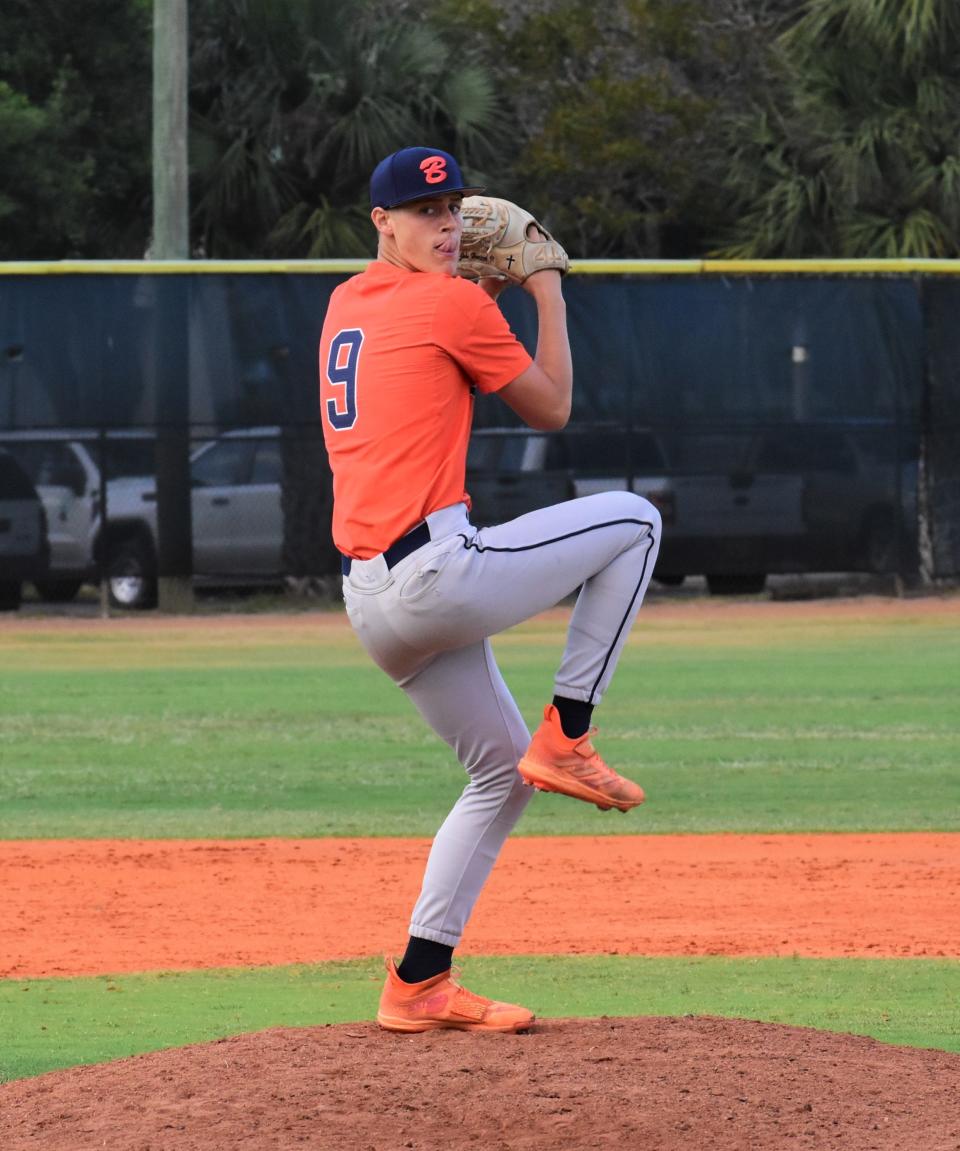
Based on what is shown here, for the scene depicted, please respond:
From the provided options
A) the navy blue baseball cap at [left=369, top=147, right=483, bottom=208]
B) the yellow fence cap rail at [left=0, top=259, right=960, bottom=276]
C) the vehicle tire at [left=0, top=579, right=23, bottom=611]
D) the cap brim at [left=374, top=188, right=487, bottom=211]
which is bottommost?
the vehicle tire at [left=0, top=579, right=23, bottom=611]

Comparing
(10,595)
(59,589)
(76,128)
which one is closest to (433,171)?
(59,589)

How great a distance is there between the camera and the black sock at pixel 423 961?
16.4ft

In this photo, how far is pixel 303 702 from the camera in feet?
46.4

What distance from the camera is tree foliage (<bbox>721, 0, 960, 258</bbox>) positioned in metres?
21.5

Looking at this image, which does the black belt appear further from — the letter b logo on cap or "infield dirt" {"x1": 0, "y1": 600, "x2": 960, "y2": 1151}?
"infield dirt" {"x1": 0, "y1": 600, "x2": 960, "y2": 1151}

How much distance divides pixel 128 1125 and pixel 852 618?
14.4m

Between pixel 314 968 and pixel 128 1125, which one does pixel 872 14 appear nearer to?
pixel 314 968

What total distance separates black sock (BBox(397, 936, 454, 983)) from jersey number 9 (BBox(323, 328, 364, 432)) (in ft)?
4.05

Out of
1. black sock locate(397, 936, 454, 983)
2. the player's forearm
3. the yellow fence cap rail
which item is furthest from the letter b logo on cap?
the yellow fence cap rail

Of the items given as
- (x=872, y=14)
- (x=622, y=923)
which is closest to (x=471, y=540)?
(x=622, y=923)

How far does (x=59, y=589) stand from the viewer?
1814cm

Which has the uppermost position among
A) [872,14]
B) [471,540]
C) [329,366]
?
[872,14]

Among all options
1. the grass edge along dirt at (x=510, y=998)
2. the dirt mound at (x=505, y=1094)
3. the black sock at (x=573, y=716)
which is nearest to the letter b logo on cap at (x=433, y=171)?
the black sock at (x=573, y=716)

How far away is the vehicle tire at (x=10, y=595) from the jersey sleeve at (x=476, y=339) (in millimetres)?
13874
